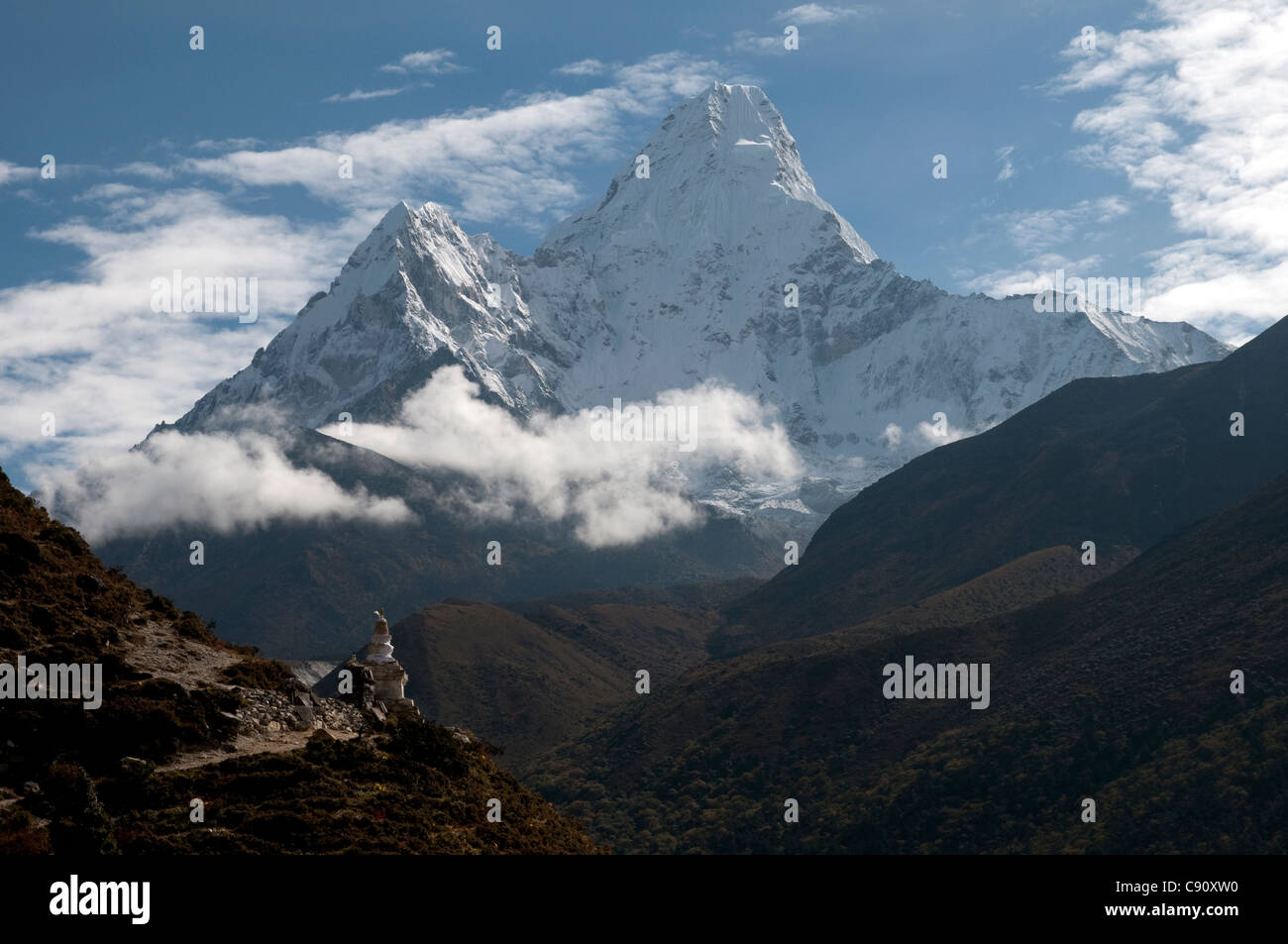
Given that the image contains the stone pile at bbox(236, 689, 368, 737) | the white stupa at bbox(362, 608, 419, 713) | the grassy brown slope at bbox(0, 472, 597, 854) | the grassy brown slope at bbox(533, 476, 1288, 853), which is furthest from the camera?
the grassy brown slope at bbox(533, 476, 1288, 853)

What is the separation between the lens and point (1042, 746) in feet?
487

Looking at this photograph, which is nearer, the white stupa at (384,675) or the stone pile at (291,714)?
the stone pile at (291,714)

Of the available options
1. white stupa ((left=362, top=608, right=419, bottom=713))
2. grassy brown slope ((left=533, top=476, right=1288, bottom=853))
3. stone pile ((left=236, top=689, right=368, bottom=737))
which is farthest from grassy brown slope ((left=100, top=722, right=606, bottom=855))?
grassy brown slope ((left=533, top=476, right=1288, bottom=853))

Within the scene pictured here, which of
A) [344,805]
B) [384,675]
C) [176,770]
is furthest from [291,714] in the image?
[344,805]

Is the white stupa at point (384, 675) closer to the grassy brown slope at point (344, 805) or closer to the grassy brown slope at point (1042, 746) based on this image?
the grassy brown slope at point (344, 805)

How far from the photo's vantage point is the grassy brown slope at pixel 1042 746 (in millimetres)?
127188

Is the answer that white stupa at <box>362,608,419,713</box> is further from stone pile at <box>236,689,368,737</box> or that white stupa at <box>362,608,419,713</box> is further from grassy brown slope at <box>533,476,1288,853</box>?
grassy brown slope at <box>533,476,1288,853</box>

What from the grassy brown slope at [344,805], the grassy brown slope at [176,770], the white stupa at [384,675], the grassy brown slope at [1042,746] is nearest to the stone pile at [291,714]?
the grassy brown slope at [176,770]

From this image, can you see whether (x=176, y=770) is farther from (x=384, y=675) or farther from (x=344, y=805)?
(x=384, y=675)

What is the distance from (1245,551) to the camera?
6914 inches

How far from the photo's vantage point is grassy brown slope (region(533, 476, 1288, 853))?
127188 mm
